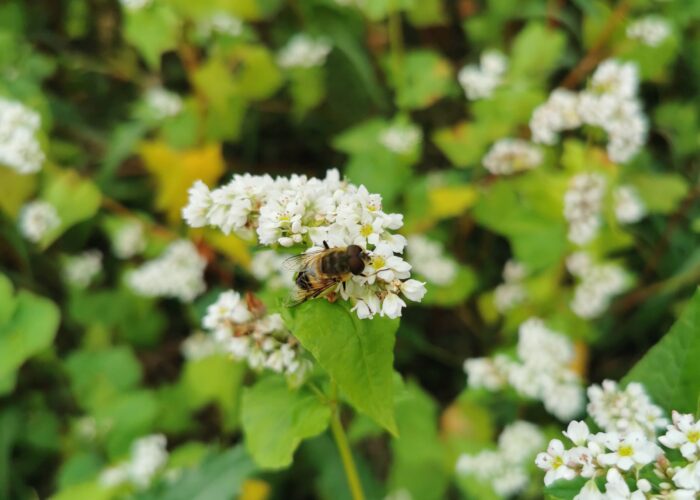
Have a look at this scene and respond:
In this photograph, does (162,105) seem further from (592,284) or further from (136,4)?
(592,284)

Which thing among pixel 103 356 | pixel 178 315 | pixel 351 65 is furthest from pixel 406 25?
pixel 103 356

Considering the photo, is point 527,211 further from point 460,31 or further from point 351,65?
point 460,31

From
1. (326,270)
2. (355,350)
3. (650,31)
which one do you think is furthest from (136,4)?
(650,31)

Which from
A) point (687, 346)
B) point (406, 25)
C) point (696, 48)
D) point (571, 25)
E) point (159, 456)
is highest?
point (406, 25)

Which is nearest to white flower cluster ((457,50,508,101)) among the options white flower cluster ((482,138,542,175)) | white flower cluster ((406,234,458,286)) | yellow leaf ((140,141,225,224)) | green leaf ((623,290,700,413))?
white flower cluster ((482,138,542,175))

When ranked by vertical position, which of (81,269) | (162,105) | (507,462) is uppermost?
(162,105)

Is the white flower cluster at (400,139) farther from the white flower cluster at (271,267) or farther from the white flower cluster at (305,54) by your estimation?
the white flower cluster at (271,267)

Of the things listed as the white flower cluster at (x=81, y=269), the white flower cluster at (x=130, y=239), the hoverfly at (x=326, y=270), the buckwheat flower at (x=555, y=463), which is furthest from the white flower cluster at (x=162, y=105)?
the buckwheat flower at (x=555, y=463)
